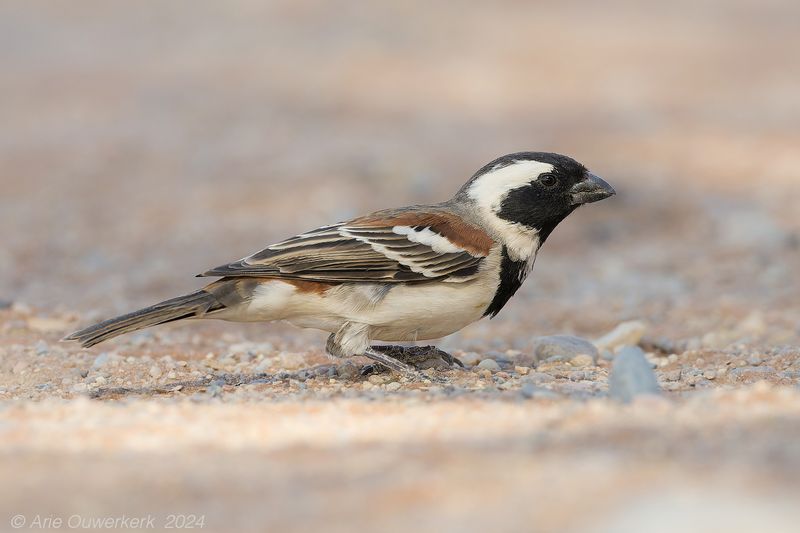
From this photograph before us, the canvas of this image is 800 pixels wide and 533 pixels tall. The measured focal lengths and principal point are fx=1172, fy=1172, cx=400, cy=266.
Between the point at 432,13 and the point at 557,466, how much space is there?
20797 mm

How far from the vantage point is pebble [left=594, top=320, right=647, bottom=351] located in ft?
27.6

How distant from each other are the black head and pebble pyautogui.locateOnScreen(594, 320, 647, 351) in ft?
4.33

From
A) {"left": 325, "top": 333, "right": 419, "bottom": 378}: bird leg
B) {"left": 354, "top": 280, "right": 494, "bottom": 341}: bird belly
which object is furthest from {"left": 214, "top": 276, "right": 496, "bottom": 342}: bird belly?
{"left": 325, "top": 333, "right": 419, "bottom": 378}: bird leg

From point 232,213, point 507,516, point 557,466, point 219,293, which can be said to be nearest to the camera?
point 507,516

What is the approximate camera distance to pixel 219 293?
679 centimetres

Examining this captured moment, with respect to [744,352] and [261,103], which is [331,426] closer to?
[744,352]

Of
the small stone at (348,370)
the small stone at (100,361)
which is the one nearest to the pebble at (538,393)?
the small stone at (348,370)

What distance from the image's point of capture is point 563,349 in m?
7.62

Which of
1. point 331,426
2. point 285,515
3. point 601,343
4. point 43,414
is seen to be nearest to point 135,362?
point 43,414

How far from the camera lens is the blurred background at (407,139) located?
10.9 metres

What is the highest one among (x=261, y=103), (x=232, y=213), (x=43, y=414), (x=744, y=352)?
(x=261, y=103)

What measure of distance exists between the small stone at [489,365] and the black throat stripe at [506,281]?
375mm

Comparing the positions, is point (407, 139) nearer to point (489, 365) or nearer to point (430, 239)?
point (489, 365)

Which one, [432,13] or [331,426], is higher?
[432,13]
